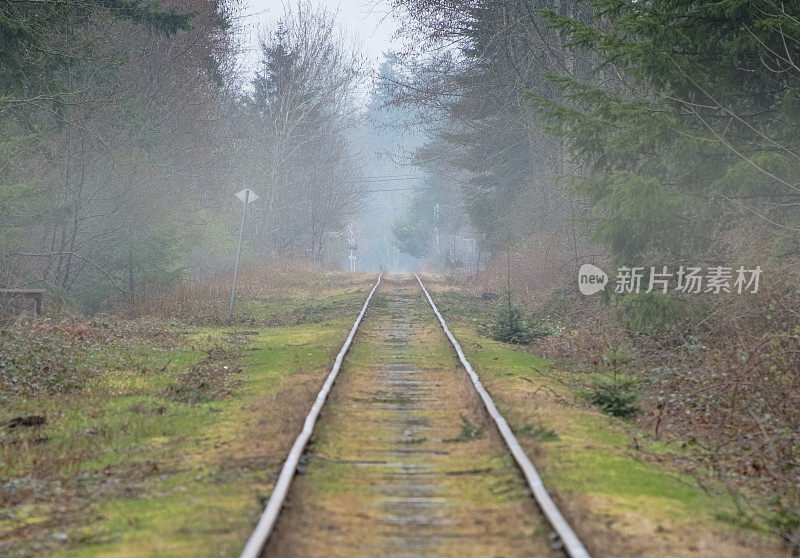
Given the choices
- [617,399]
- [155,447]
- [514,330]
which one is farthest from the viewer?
[514,330]

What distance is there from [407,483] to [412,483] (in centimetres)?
4

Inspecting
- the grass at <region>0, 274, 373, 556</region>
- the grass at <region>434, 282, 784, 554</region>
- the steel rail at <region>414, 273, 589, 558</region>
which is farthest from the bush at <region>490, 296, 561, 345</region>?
the steel rail at <region>414, 273, 589, 558</region>

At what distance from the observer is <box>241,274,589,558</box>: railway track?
17.2ft

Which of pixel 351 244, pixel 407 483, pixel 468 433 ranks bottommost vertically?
pixel 407 483

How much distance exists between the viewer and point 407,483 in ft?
21.9

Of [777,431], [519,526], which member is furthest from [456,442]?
[777,431]

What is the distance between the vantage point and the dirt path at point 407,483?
529 cm

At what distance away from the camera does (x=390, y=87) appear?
31891 mm

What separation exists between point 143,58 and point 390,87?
936 cm

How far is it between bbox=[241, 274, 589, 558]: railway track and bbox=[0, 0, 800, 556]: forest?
19.2 inches

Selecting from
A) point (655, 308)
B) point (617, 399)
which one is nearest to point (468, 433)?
point (617, 399)

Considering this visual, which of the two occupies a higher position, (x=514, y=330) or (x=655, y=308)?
(x=655, y=308)

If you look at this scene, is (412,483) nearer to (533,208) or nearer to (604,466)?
(604,466)

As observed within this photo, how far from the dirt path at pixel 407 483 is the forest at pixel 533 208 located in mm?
641
